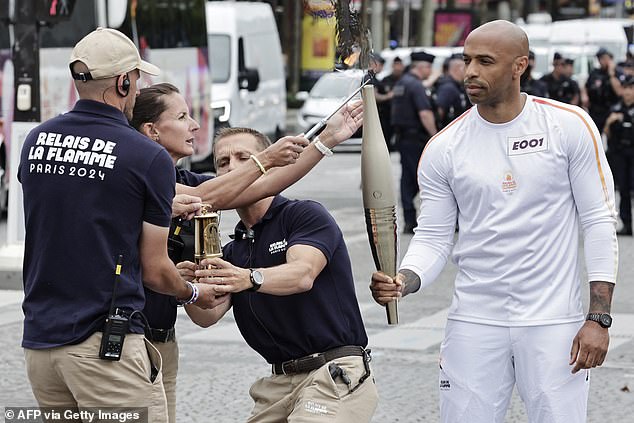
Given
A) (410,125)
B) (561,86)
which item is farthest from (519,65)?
(561,86)

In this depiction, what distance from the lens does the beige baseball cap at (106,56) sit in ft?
14.2

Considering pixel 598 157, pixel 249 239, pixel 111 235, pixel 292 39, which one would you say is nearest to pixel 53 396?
pixel 111 235

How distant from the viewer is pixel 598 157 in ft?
16.0

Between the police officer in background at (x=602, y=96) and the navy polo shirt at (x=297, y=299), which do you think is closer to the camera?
the navy polo shirt at (x=297, y=299)

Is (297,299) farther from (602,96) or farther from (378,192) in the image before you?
(602,96)

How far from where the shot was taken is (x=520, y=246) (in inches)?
193

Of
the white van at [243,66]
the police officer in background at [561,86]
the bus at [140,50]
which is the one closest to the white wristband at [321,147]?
the bus at [140,50]

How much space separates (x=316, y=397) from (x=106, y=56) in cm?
132

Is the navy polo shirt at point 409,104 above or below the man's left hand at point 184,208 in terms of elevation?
below

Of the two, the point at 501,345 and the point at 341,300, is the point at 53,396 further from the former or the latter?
the point at 501,345

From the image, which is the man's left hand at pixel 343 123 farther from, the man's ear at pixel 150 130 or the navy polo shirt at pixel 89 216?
the navy polo shirt at pixel 89 216

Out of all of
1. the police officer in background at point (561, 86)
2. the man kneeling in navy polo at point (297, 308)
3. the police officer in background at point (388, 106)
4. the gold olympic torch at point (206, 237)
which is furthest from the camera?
the police officer in background at point (561, 86)

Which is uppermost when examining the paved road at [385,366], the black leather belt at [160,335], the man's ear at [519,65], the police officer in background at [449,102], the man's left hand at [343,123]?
the man's ear at [519,65]

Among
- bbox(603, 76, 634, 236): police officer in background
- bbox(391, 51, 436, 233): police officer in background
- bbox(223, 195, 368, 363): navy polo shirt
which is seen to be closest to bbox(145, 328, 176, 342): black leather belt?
bbox(223, 195, 368, 363): navy polo shirt
